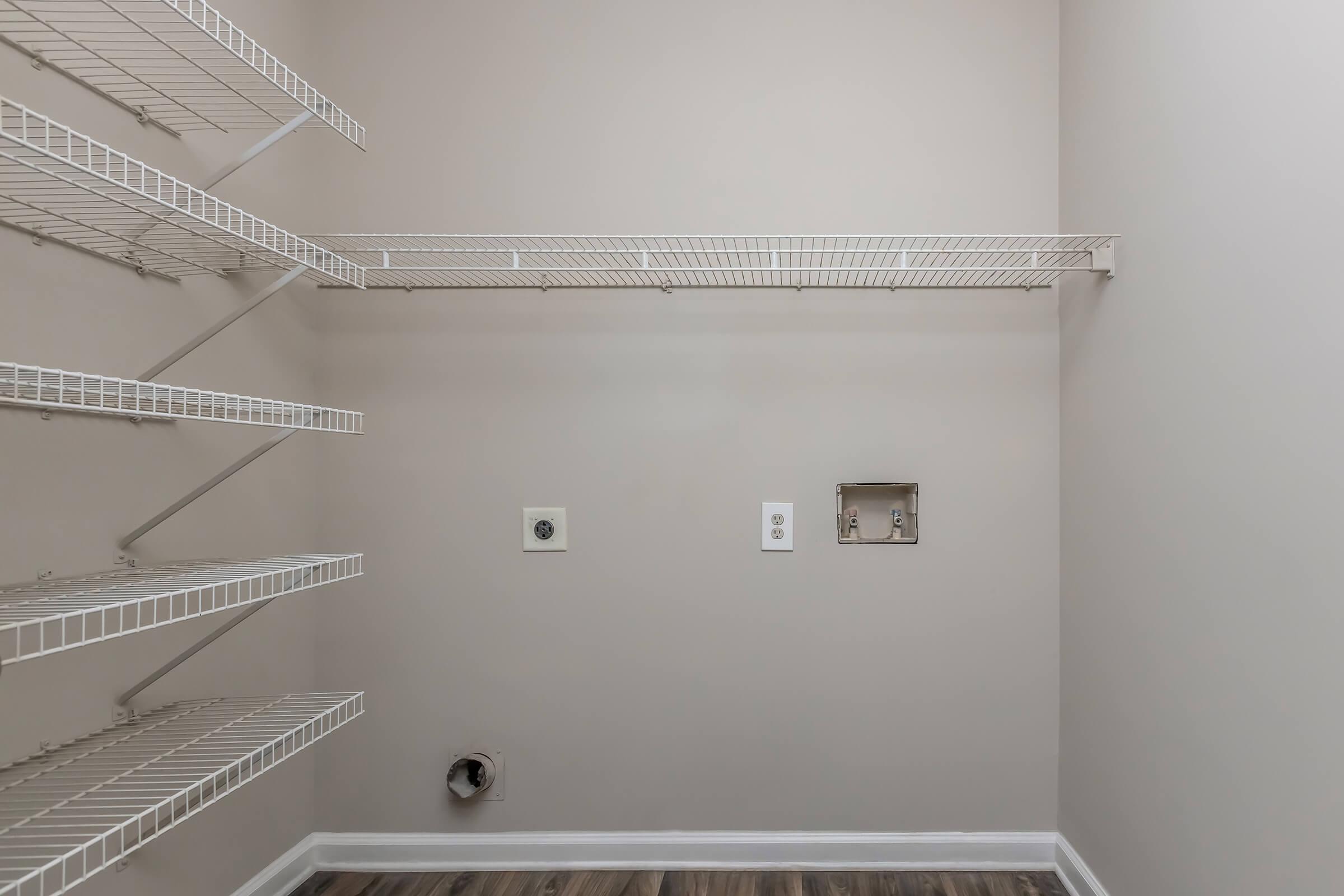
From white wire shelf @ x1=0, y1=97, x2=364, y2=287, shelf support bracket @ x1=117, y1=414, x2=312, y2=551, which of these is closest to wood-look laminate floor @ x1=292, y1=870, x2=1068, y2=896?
shelf support bracket @ x1=117, y1=414, x2=312, y2=551

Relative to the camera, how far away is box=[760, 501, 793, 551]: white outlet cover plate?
199 centimetres

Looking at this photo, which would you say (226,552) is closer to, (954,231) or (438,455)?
(438,455)

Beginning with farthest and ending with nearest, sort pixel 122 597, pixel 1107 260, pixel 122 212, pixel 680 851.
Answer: pixel 680 851 → pixel 1107 260 → pixel 122 212 → pixel 122 597

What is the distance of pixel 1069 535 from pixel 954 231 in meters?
0.84

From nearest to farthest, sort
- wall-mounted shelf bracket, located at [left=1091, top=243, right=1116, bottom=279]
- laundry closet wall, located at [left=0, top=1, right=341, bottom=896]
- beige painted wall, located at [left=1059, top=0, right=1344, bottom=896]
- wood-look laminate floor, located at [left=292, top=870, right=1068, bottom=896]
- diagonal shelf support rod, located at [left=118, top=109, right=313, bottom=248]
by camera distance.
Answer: beige painted wall, located at [left=1059, top=0, right=1344, bottom=896] < laundry closet wall, located at [left=0, top=1, right=341, bottom=896] < diagonal shelf support rod, located at [left=118, top=109, right=313, bottom=248] < wall-mounted shelf bracket, located at [left=1091, top=243, right=1116, bottom=279] < wood-look laminate floor, located at [left=292, top=870, right=1068, bottom=896]

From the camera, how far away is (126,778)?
1149mm

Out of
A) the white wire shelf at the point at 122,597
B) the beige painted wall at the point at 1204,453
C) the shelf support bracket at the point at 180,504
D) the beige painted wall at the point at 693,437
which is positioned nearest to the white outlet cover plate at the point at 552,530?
the beige painted wall at the point at 693,437

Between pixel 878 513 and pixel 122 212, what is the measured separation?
5.72 ft

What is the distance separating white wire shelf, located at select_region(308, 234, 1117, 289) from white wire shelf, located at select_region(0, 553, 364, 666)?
80 centimetres

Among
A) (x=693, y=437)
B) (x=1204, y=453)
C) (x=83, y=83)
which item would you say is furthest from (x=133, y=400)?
(x=1204, y=453)

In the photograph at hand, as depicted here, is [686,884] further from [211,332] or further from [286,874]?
[211,332]

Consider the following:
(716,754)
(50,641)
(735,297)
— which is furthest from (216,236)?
(716,754)

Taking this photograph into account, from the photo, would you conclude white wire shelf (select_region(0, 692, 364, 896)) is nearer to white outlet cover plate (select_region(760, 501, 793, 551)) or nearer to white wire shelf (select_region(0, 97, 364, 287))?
white wire shelf (select_region(0, 97, 364, 287))

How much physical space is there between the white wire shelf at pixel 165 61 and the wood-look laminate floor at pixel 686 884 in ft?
5.78
